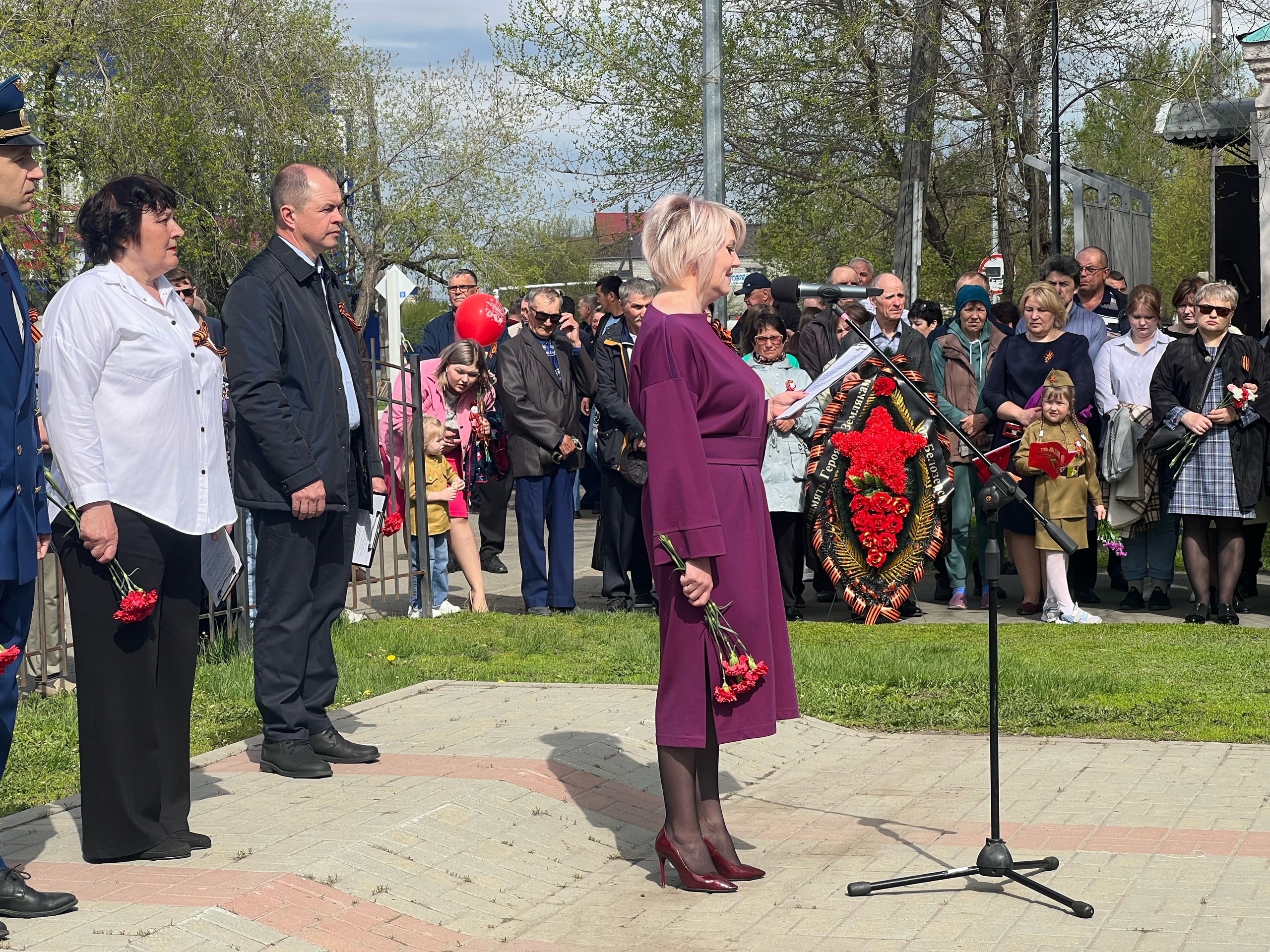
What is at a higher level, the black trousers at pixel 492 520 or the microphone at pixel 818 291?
the microphone at pixel 818 291

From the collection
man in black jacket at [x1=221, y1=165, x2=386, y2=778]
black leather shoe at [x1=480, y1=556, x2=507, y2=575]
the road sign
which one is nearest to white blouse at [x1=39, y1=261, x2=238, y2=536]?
man in black jacket at [x1=221, y1=165, x2=386, y2=778]

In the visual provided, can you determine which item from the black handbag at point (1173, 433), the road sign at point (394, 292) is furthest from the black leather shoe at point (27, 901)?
the road sign at point (394, 292)

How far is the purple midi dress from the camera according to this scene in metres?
5.29

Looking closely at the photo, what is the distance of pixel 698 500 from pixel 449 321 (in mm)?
10963

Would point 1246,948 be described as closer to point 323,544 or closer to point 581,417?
point 323,544

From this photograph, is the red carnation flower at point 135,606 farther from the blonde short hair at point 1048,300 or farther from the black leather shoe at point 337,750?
the blonde short hair at point 1048,300

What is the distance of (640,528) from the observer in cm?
1180

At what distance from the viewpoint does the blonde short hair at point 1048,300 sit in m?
11.4

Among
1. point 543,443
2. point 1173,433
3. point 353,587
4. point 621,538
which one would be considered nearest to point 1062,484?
point 1173,433

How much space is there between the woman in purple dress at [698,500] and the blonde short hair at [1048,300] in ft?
20.7

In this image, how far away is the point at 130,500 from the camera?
17.6 ft

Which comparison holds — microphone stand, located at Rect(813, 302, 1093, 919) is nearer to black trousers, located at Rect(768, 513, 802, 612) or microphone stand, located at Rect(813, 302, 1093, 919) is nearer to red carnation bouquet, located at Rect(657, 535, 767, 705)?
red carnation bouquet, located at Rect(657, 535, 767, 705)

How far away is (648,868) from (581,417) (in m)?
6.90

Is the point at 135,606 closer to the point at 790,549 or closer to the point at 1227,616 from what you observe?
the point at 790,549
